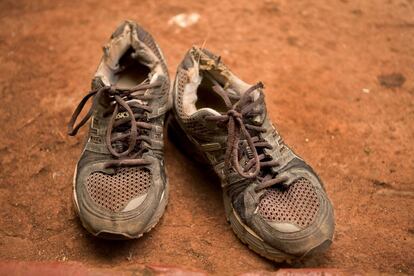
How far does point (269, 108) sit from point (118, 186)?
0.81m

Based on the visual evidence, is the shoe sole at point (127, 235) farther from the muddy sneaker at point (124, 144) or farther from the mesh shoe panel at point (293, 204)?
the mesh shoe panel at point (293, 204)

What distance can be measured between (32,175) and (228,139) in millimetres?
796

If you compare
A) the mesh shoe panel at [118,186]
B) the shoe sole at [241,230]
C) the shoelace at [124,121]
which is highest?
the shoelace at [124,121]

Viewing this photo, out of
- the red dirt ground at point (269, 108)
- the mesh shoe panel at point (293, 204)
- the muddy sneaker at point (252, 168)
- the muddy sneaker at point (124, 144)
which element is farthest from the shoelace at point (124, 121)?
the mesh shoe panel at point (293, 204)

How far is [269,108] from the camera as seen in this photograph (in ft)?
6.40

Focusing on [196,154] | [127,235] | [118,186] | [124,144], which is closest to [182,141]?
[196,154]

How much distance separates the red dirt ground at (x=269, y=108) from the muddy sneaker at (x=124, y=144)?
132mm

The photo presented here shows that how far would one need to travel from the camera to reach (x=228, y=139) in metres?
1.42

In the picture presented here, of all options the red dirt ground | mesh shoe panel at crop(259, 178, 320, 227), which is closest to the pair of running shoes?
mesh shoe panel at crop(259, 178, 320, 227)

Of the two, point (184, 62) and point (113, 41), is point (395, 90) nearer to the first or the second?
point (184, 62)

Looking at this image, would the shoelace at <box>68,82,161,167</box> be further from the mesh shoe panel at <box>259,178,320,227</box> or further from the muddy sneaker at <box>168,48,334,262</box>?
the mesh shoe panel at <box>259,178,320,227</box>

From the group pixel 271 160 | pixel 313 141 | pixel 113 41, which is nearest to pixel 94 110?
pixel 113 41

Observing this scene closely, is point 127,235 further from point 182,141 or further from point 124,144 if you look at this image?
point 182,141

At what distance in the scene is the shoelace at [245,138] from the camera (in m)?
1.42
